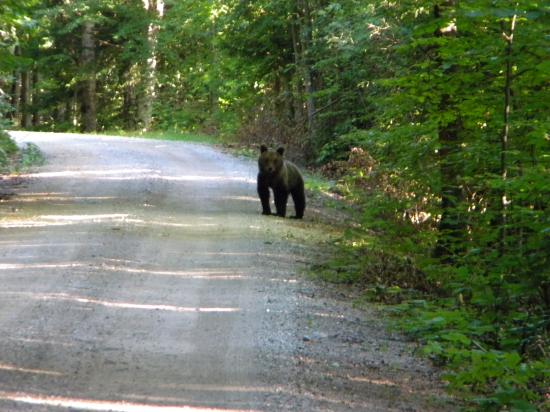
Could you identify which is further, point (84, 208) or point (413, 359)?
point (84, 208)

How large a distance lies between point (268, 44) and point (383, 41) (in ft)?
36.4

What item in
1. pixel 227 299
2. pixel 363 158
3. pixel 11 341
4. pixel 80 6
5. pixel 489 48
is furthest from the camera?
pixel 80 6

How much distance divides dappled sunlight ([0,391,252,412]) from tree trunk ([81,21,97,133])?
3969cm

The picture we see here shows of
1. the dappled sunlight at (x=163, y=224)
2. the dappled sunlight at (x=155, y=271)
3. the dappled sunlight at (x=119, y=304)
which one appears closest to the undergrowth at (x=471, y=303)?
the dappled sunlight at (x=155, y=271)

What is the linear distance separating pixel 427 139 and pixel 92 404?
8684 mm

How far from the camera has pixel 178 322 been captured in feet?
29.9

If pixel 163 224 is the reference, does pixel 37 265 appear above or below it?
below

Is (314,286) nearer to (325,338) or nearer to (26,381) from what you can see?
(325,338)

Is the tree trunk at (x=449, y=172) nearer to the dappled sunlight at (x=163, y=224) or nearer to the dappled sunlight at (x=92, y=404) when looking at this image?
the dappled sunlight at (x=163, y=224)

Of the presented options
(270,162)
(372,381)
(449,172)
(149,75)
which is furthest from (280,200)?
(149,75)

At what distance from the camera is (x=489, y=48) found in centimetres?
866

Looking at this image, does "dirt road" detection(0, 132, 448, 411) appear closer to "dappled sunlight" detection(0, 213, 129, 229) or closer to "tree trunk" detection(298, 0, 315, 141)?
"dappled sunlight" detection(0, 213, 129, 229)

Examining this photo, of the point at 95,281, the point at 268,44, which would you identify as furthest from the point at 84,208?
the point at 268,44

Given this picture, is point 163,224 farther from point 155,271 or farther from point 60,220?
point 155,271
